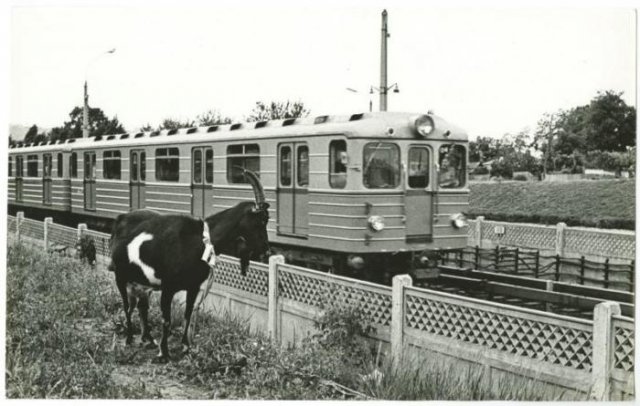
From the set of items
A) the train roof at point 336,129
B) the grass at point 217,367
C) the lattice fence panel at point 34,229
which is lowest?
the grass at point 217,367

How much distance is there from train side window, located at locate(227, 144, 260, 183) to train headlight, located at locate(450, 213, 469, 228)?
2.94m

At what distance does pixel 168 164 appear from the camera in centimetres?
1255

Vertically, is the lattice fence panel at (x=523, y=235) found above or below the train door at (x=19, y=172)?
below

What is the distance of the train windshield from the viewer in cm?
979

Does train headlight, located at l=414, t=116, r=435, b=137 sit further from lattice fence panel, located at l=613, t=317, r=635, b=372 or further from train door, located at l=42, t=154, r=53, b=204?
train door, located at l=42, t=154, r=53, b=204

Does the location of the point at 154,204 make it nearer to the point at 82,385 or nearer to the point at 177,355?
the point at 177,355

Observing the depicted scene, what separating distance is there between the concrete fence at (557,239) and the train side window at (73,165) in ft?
28.2

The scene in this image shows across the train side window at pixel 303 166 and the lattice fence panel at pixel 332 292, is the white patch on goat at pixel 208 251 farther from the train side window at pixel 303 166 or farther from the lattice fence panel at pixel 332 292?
the train side window at pixel 303 166

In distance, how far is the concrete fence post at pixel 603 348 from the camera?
18.1ft

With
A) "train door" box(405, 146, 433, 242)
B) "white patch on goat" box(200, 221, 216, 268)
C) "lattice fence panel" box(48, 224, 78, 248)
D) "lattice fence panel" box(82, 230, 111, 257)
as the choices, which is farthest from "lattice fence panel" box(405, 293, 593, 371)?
"lattice fence panel" box(48, 224, 78, 248)

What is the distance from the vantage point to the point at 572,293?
9.98m

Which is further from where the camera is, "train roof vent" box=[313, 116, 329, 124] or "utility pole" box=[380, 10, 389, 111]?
"train roof vent" box=[313, 116, 329, 124]

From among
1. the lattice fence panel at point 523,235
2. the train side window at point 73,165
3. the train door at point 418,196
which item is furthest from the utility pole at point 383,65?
the train side window at point 73,165

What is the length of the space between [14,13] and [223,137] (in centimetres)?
455
